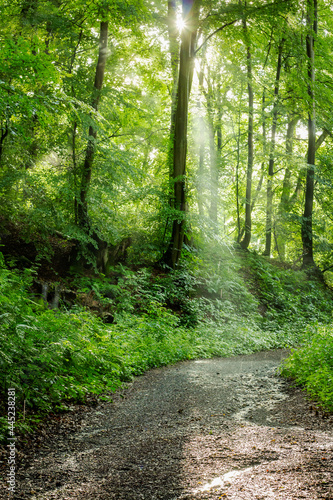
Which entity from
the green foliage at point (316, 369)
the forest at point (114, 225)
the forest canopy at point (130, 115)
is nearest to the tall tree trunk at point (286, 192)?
the forest canopy at point (130, 115)

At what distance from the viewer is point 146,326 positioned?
8516 mm

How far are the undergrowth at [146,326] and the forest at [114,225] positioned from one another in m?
0.03

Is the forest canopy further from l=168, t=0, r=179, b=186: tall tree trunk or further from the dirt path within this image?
the dirt path

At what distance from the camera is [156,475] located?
2.60 meters

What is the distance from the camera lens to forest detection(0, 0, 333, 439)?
4.79 m

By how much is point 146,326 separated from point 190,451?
218 inches

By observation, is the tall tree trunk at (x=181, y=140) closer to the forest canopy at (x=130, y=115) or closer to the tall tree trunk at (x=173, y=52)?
the forest canopy at (x=130, y=115)

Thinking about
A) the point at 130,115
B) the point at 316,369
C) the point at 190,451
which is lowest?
the point at 190,451

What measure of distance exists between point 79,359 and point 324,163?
17.7 m

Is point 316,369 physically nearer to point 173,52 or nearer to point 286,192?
point 173,52

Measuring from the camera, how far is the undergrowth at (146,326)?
391 cm

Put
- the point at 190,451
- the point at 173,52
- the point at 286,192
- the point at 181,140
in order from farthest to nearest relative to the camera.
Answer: the point at 286,192
the point at 173,52
the point at 181,140
the point at 190,451

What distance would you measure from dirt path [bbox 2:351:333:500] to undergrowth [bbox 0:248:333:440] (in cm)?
47

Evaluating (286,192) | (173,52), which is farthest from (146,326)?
(286,192)
